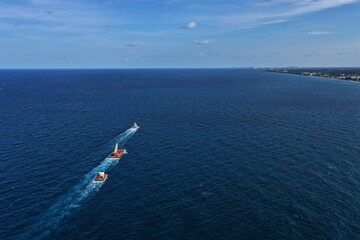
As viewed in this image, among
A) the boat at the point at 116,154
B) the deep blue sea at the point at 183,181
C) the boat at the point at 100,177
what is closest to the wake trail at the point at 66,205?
the deep blue sea at the point at 183,181

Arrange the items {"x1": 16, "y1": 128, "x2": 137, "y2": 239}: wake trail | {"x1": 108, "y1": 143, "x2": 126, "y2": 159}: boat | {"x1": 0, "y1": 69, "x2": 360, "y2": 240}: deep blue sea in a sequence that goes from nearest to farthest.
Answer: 1. {"x1": 16, "y1": 128, "x2": 137, "y2": 239}: wake trail
2. {"x1": 0, "y1": 69, "x2": 360, "y2": 240}: deep blue sea
3. {"x1": 108, "y1": 143, "x2": 126, "y2": 159}: boat

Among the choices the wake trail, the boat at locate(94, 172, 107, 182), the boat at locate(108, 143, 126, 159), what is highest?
the boat at locate(108, 143, 126, 159)

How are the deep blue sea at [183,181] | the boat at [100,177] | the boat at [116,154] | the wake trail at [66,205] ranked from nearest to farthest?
1. the wake trail at [66,205]
2. the deep blue sea at [183,181]
3. the boat at [100,177]
4. the boat at [116,154]

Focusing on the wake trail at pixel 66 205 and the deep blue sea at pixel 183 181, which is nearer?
the wake trail at pixel 66 205

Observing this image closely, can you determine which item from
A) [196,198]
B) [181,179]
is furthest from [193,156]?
[196,198]

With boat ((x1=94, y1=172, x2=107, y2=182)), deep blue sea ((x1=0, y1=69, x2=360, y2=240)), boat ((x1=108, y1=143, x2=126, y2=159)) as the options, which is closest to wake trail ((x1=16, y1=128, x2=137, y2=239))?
deep blue sea ((x1=0, y1=69, x2=360, y2=240))

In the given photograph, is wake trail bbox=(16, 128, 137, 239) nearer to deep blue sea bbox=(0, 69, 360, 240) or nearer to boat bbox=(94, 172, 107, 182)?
deep blue sea bbox=(0, 69, 360, 240)

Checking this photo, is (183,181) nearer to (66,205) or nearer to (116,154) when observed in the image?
(116,154)

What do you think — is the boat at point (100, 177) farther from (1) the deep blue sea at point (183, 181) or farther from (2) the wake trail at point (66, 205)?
(1) the deep blue sea at point (183, 181)
